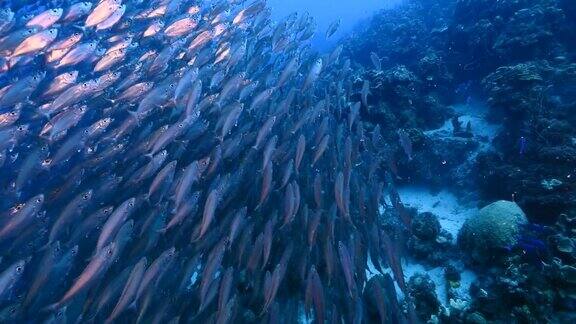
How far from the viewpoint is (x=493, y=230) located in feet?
20.6

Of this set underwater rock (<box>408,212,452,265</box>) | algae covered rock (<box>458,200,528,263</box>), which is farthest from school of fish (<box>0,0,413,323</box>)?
algae covered rock (<box>458,200,528,263</box>)

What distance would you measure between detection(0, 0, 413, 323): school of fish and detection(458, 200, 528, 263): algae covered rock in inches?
60.4

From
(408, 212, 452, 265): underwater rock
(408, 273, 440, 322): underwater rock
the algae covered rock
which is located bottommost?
(408, 212, 452, 265): underwater rock

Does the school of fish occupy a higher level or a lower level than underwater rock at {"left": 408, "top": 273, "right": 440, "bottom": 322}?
higher

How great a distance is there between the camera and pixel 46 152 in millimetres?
5445

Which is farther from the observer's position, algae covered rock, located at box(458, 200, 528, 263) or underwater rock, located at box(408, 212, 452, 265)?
underwater rock, located at box(408, 212, 452, 265)

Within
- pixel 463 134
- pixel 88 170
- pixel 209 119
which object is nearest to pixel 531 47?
pixel 463 134

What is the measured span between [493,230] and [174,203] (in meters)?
5.04

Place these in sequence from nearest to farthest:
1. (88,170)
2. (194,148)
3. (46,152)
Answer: (46,152)
(88,170)
(194,148)

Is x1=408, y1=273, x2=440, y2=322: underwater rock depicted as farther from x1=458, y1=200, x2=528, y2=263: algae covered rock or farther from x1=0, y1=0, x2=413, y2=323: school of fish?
x1=458, y1=200, x2=528, y2=263: algae covered rock

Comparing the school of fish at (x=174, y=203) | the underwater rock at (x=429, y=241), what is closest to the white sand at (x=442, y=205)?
the underwater rock at (x=429, y=241)

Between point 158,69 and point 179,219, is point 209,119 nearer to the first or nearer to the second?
point 158,69

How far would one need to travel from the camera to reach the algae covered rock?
20.3 ft

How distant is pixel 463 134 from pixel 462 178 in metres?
1.49
